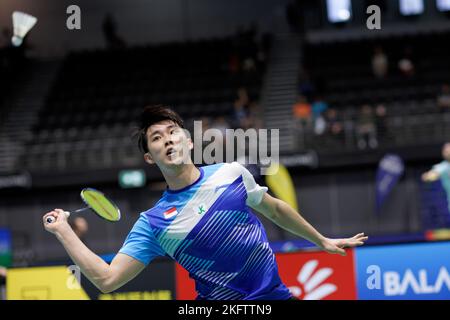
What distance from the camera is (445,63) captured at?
20.4m

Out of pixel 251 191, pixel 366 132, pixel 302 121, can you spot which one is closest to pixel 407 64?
pixel 366 132

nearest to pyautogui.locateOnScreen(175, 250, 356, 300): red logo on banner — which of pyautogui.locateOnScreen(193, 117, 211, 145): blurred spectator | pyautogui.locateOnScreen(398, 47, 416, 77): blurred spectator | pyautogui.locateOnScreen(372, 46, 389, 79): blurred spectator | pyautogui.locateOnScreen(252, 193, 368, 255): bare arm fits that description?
pyautogui.locateOnScreen(252, 193, 368, 255): bare arm

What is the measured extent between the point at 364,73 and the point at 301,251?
44.5ft

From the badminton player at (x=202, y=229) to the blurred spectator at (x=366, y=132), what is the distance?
13617 millimetres

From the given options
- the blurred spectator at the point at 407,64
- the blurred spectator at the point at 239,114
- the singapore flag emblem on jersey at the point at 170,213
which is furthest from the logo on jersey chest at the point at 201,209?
the blurred spectator at the point at 407,64

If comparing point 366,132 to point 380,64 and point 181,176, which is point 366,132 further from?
point 181,176

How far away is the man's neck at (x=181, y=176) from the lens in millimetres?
3834

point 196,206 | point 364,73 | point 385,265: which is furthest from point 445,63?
point 196,206

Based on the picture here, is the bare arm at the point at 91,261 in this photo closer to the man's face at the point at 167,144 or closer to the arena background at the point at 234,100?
the man's face at the point at 167,144

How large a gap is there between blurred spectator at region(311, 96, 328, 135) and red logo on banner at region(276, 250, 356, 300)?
1018 cm

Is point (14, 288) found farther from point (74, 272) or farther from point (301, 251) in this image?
point (301, 251)

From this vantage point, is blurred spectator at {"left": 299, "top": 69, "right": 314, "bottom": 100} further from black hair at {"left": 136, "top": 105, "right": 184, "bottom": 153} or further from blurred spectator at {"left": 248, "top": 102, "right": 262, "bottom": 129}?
black hair at {"left": 136, "top": 105, "right": 184, "bottom": 153}

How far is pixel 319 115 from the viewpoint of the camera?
17.6 m

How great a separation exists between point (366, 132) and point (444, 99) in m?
1.82
